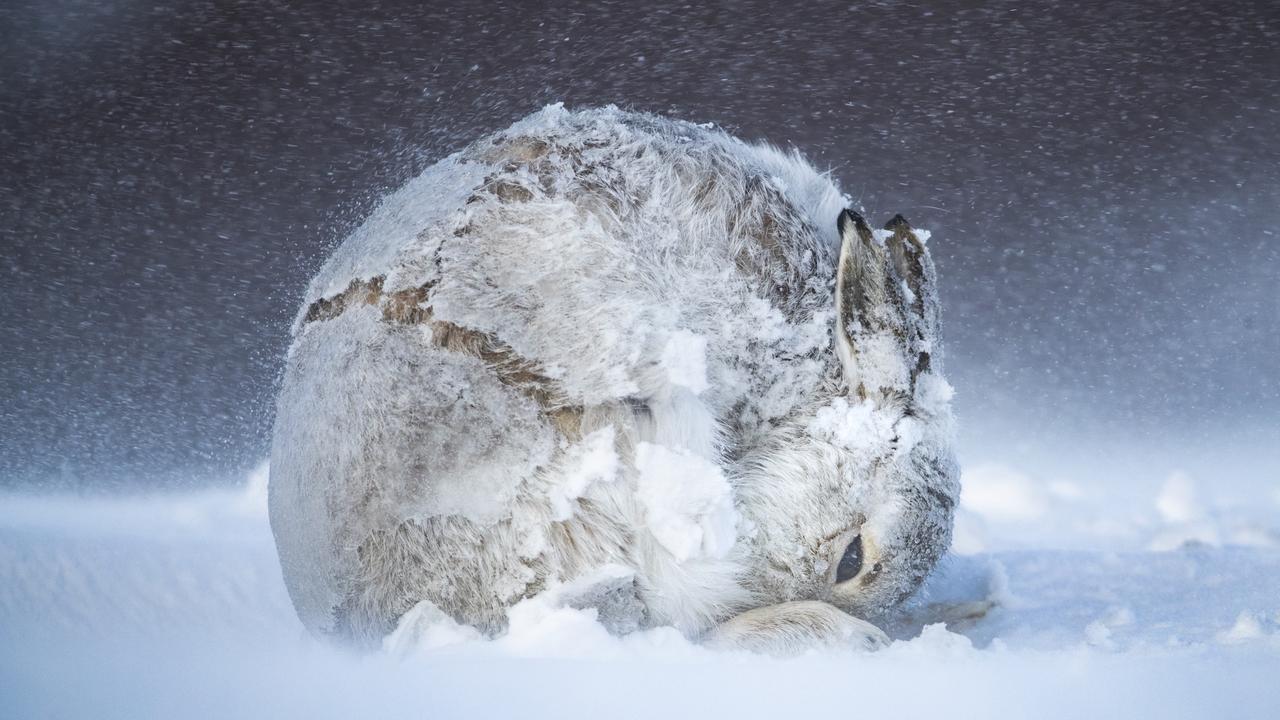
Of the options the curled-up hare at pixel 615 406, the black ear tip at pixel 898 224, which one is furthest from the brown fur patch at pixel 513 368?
the black ear tip at pixel 898 224

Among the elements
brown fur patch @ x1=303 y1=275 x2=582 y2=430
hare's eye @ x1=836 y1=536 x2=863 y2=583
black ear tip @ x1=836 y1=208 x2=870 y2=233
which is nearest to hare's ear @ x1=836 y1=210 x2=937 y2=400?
black ear tip @ x1=836 y1=208 x2=870 y2=233

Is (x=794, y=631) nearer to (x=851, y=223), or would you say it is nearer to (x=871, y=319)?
(x=871, y=319)

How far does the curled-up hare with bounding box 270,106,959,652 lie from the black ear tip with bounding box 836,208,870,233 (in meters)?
0.02

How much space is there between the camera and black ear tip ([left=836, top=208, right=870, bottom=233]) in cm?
149

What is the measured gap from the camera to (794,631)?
4.67 feet

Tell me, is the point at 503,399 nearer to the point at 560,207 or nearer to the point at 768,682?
the point at 560,207

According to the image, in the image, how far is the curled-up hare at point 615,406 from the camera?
1384 millimetres

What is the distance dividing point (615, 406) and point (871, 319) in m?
0.39

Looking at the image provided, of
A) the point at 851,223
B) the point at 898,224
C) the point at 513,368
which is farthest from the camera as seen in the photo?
the point at 898,224

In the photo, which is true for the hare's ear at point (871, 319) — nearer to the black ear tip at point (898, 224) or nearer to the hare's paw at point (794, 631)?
the black ear tip at point (898, 224)

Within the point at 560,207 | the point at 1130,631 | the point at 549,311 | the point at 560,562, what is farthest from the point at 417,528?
the point at 1130,631

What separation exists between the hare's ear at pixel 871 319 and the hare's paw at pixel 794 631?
0.31 metres

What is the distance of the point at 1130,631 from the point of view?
168 cm

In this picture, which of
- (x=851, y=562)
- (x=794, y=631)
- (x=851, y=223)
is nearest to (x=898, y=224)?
(x=851, y=223)
